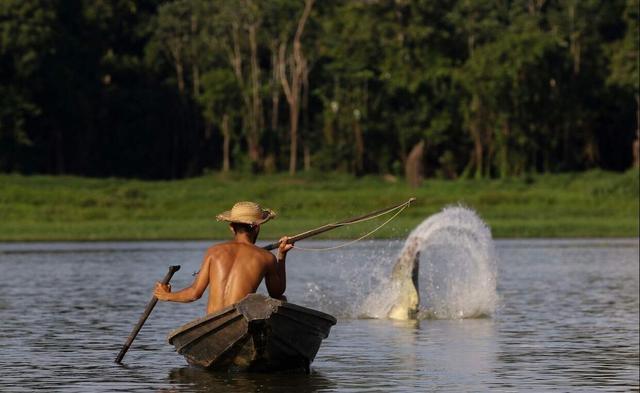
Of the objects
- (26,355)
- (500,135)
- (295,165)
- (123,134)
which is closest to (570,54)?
(500,135)

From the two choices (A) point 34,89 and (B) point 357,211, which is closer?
(B) point 357,211

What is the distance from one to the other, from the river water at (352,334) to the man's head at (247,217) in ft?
5.49

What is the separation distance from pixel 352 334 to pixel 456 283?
7807 mm

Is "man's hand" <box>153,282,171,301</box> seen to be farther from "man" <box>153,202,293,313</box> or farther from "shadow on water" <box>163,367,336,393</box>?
"shadow on water" <box>163,367,336,393</box>

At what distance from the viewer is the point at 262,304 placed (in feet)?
56.5

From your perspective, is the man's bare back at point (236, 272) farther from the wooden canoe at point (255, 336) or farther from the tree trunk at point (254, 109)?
the tree trunk at point (254, 109)

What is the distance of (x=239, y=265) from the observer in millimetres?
17688

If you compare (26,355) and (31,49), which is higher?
(31,49)

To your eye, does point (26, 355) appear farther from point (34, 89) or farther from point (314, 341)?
point (34, 89)

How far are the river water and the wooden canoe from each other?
225 millimetres

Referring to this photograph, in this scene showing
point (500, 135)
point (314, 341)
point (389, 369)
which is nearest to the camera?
point (314, 341)

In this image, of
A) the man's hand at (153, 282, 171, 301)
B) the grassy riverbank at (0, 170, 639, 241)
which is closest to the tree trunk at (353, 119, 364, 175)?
the grassy riverbank at (0, 170, 639, 241)

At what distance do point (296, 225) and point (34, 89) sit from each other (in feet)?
98.9

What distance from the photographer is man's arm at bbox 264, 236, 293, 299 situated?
17.9 m
